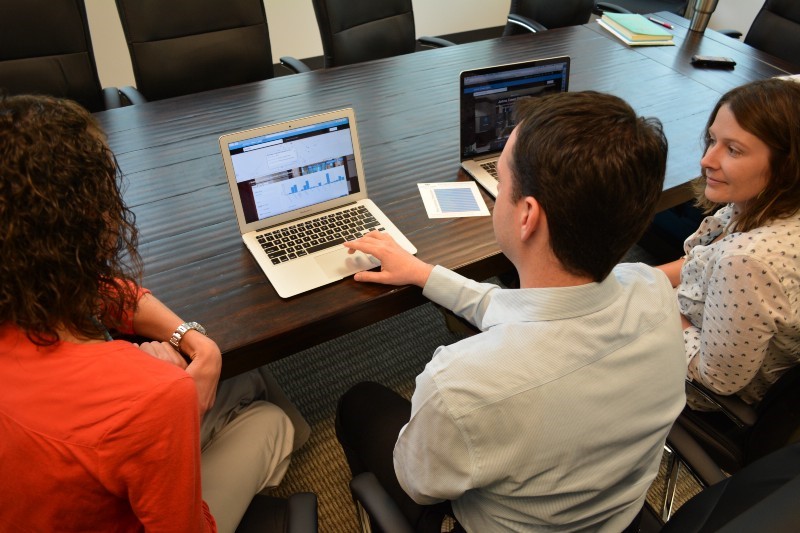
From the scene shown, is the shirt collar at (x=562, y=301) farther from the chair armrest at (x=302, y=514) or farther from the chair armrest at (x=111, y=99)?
the chair armrest at (x=111, y=99)

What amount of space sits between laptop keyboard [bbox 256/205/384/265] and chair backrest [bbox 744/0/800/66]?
2.25 m

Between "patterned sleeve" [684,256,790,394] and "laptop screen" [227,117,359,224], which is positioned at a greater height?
"laptop screen" [227,117,359,224]

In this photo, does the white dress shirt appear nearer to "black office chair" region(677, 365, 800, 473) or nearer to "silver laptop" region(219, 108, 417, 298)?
A: "black office chair" region(677, 365, 800, 473)

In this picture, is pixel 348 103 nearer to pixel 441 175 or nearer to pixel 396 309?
pixel 441 175

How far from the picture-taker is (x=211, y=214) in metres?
1.49

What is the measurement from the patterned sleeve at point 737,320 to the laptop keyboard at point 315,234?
2.46 feet

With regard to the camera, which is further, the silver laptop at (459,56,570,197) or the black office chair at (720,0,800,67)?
the black office chair at (720,0,800,67)

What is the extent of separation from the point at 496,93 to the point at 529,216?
0.88 meters

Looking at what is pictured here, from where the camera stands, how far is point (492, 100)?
1624 millimetres

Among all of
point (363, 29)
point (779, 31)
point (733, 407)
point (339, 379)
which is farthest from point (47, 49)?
point (779, 31)

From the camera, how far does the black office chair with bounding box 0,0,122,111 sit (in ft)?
6.68

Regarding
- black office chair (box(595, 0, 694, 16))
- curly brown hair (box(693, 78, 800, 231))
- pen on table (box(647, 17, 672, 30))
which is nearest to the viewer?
curly brown hair (box(693, 78, 800, 231))

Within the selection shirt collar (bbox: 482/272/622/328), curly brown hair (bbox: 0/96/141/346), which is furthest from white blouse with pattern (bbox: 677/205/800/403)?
curly brown hair (bbox: 0/96/141/346)

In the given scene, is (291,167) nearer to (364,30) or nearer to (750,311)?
(750,311)
